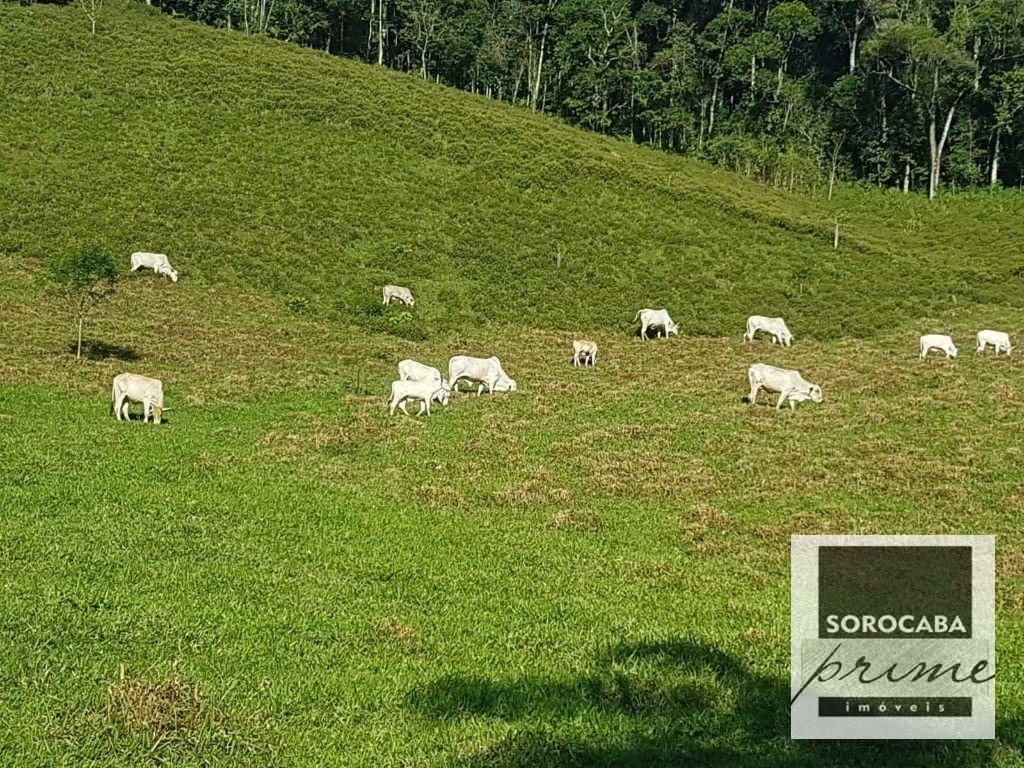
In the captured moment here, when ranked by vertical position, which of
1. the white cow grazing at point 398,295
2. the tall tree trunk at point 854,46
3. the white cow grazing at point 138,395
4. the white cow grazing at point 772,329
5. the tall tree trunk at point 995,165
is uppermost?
the tall tree trunk at point 854,46

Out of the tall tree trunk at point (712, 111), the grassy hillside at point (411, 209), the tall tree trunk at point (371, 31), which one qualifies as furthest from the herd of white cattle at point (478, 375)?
the tall tree trunk at point (371, 31)

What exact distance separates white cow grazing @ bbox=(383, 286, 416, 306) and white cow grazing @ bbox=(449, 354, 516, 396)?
15.1 metres

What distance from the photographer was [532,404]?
75.2 feet

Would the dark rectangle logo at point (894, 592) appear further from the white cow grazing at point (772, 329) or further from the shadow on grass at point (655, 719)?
the white cow grazing at point (772, 329)

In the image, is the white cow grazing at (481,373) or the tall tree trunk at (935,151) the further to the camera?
the tall tree trunk at (935,151)

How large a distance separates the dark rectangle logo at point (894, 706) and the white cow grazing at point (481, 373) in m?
18.7

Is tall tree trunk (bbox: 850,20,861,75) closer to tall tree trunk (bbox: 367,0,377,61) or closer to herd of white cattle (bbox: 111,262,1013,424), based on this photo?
tall tree trunk (bbox: 367,0,377,61)

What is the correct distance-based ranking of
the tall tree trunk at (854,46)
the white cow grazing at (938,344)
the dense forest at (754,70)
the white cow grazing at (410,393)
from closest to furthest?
the white cow grazing at (410,393) < the white cow grazing at (938,344) < the dense forest at (754,70) < the tall tree trunk at (854,46)

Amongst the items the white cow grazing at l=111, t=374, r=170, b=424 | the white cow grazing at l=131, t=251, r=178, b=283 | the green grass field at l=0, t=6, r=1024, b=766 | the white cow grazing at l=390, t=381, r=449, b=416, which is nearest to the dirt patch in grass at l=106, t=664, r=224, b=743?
the green grass field at l=0, t=6, r=1024, b=766

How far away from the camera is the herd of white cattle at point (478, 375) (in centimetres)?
1928

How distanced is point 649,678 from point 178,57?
81.8 meters

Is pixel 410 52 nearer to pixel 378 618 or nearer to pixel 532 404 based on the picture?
pixel 532 404

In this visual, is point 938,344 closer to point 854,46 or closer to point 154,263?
point 154,263

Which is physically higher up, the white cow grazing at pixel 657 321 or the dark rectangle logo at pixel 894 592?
the white cow grazing at pixel 657 321
